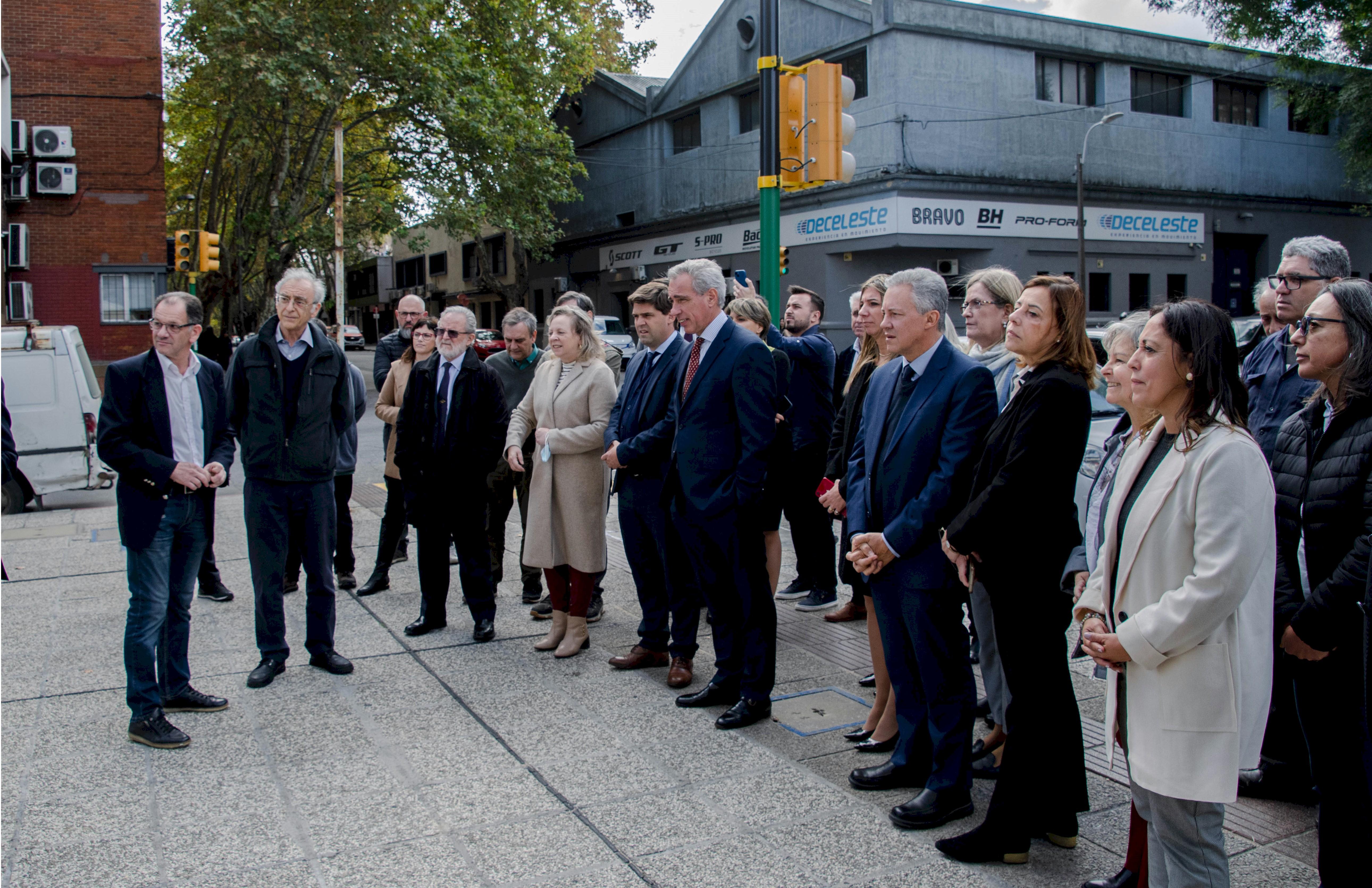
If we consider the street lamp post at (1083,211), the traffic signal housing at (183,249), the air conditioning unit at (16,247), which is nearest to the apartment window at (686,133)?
the street lamp post at (1083,211)

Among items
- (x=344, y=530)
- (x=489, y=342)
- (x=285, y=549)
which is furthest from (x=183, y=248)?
(x=285, y=549)

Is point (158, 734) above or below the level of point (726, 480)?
below

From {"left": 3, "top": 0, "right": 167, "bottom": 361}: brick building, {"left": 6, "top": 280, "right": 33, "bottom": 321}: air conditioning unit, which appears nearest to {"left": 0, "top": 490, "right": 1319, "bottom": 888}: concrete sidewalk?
{"left": 6, "top": 280, "right": 33, "bottom": 321}: air conditioning unit

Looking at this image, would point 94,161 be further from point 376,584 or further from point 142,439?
point 142,439

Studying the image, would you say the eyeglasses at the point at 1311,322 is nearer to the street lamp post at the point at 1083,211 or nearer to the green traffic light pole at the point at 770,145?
the green traffic light pole at the point at 770,145

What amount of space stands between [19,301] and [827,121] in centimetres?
2154

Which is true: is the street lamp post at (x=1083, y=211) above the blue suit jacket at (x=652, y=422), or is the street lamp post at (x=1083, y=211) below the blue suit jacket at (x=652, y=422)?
above

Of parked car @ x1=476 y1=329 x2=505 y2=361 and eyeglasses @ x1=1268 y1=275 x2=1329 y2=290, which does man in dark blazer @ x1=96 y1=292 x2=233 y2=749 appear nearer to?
eyeglasses @ x1=1268 y1=275 x2=1329 y2=290

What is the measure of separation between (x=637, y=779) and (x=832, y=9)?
2751 cm

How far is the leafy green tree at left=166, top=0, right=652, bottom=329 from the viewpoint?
26.9 m

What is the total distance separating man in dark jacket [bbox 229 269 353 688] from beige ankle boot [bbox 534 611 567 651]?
3.49 feet

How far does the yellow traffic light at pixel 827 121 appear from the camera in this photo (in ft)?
30.7

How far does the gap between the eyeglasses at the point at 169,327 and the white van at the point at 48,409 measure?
7170 millimetres

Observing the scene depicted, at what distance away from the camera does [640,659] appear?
18.6 ft
